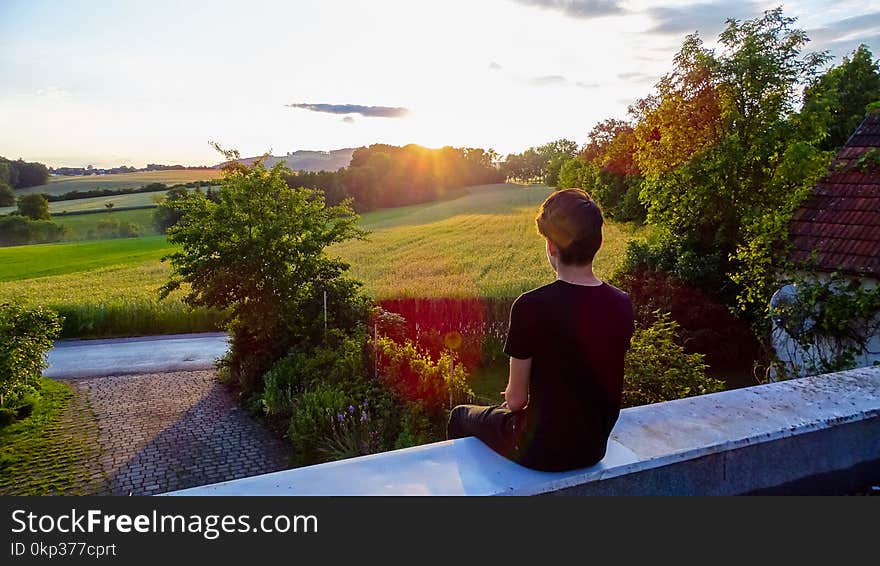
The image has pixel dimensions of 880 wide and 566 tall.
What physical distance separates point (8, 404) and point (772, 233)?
35.4ft

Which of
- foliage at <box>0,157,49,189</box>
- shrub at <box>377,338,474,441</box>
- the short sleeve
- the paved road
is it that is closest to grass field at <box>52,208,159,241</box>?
foliage at <box>0,157,49,189</box>

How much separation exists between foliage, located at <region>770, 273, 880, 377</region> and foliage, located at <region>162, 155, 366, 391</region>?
6.12 m

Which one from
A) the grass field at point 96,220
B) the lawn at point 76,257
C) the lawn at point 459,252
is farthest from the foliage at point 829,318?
the grass field at point 96,220

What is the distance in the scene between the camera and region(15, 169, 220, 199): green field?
5643 cm

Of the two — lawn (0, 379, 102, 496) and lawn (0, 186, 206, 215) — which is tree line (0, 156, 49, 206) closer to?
lawn (0, 186, 206, 215)

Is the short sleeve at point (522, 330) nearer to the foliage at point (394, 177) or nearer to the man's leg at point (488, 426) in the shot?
the man's leg at point (488, 426)

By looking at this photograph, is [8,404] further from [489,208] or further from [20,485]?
[489,208]

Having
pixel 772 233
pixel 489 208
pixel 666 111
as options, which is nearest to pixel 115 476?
pixel 772 233

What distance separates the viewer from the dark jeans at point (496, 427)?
2377mm

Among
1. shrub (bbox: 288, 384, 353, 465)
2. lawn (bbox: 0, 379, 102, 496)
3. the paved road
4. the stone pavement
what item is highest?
shrub (bbox: 288, 384, 353, 465)

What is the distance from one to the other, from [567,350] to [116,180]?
71767mm

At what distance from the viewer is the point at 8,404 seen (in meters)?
8.70

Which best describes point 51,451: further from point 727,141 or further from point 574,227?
point 727,141

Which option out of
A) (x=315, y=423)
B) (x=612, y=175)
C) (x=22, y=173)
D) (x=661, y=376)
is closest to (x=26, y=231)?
(x=22, y=173)
